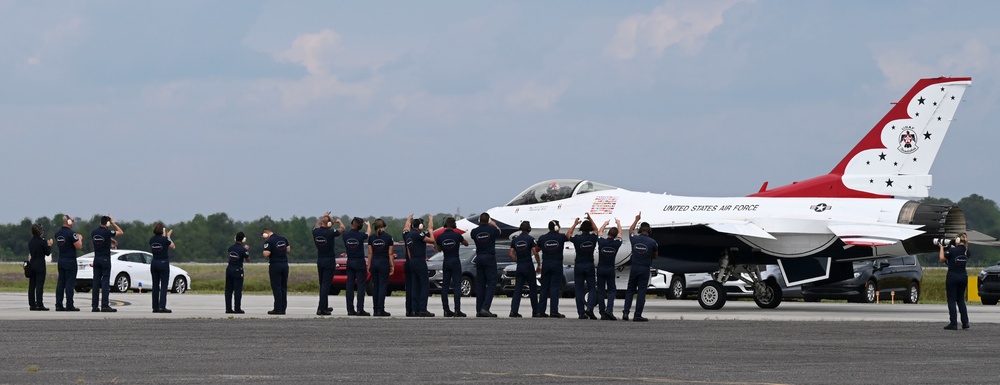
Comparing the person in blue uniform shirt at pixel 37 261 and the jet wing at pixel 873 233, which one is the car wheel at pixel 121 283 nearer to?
the person in blue uniform shirt at pixel 37 261

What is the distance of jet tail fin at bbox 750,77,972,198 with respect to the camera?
27.6m

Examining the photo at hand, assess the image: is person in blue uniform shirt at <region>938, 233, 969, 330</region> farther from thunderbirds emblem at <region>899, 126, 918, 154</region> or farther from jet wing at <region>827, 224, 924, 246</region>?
thunderbirds emblem at <region>899, 126, 918, 154</region>

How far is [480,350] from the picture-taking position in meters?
14.7

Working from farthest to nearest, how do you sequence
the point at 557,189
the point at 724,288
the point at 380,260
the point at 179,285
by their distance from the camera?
the point at 179,285 < the point at 557,189 < the point at 724,288 < the point at 380,260

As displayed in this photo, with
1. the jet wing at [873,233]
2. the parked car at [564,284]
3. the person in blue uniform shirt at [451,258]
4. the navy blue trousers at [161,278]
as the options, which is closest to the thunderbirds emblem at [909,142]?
the jet wing at [873,233]

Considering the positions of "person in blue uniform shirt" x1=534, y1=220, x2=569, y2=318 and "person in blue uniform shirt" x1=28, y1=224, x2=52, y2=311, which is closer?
"person in blue uniform shirt" x1=534, y1=220, x2=569, y2=318

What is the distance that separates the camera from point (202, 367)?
12242 millimetres

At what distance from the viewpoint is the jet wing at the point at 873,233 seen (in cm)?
2542

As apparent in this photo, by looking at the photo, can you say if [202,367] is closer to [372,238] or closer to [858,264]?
[372,238]

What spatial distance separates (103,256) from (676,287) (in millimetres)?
15636

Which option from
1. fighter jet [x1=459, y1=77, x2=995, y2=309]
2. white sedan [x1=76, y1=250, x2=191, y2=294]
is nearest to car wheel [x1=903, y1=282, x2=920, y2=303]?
fighter jet [x1=459, y1=77, x2=995, y2=309]

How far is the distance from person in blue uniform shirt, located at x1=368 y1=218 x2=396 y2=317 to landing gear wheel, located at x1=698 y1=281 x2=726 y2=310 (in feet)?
24.3

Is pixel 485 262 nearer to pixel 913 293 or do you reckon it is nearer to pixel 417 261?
pixel 417 261

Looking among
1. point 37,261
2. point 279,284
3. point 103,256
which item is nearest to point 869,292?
point 279,284
